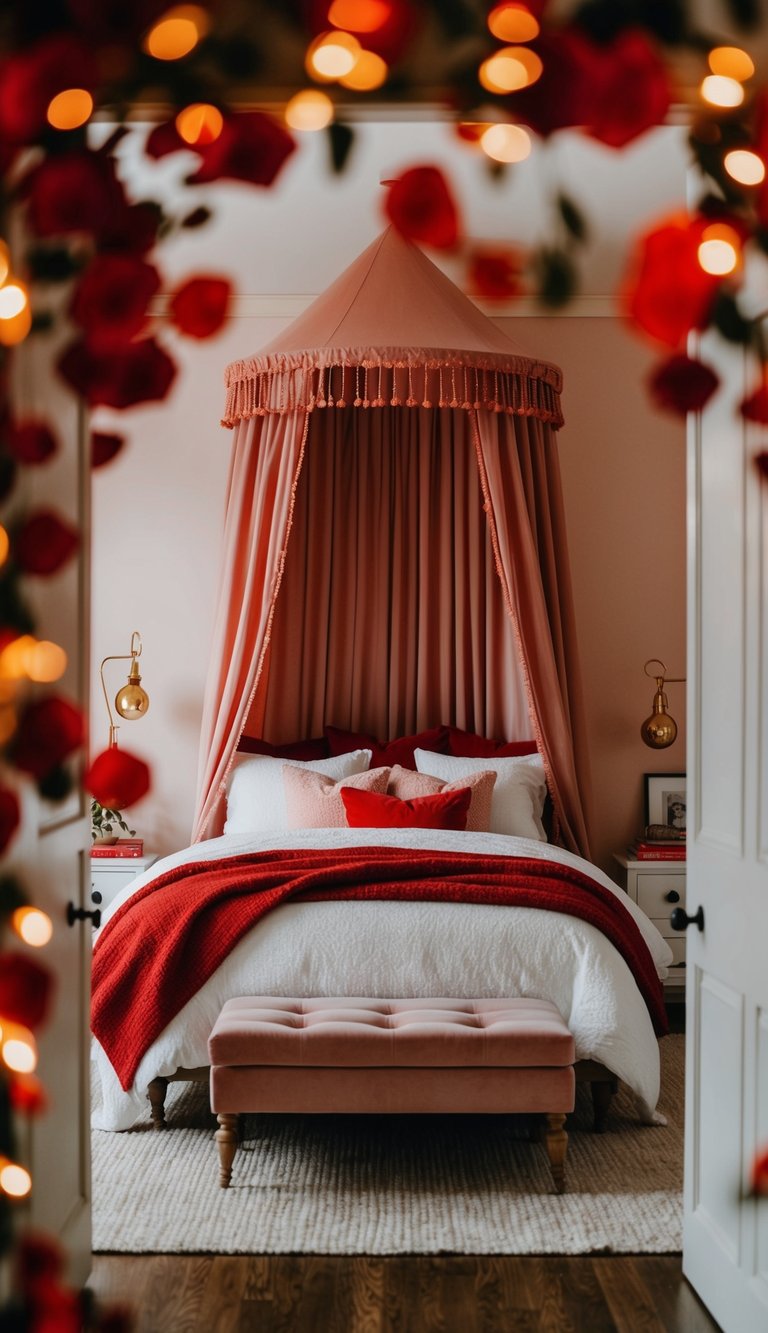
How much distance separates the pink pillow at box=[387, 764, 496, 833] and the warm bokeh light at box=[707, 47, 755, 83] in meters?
3.60

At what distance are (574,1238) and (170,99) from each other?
2737 millimetres

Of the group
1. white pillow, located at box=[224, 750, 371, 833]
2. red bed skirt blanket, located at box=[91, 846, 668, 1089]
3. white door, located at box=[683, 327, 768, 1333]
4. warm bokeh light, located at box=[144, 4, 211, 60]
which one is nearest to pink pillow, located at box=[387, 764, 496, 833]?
white pillow, located at box=[224, 750, 371, 833]

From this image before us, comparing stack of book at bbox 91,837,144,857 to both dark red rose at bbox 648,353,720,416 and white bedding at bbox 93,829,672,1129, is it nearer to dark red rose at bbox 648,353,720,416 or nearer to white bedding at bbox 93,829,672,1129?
white bedding at bbox 93,829,672,1129

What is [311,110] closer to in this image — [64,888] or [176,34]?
[176,34]


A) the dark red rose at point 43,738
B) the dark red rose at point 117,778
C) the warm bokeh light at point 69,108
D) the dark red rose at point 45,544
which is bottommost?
the dark red rose at point 117,778

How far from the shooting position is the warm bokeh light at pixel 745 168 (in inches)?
44.6

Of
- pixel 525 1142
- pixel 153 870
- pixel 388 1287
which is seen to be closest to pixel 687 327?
pixel 388 1287

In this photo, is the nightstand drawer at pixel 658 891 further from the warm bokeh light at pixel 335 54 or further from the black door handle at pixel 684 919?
the warm bokeh light at pixel 335 54

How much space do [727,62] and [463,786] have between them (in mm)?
3642

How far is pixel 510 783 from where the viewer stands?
4922 mm


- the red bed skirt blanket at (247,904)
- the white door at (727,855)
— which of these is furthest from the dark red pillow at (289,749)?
the white door at (727,855)

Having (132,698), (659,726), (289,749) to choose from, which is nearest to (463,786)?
(289,749)

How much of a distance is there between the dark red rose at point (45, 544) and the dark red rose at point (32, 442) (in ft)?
0.16

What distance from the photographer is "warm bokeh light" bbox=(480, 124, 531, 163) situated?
3.54 ft
